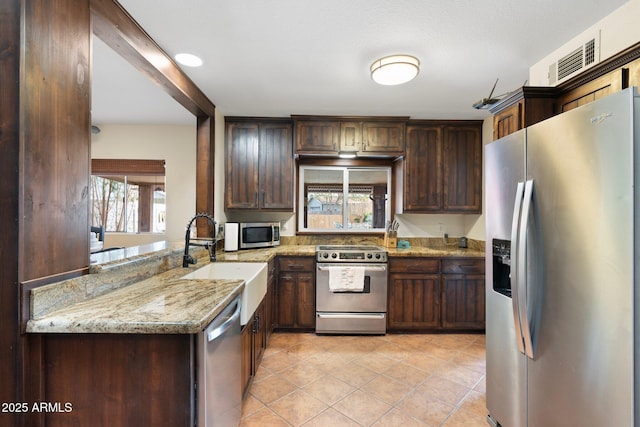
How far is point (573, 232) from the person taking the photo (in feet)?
3.84

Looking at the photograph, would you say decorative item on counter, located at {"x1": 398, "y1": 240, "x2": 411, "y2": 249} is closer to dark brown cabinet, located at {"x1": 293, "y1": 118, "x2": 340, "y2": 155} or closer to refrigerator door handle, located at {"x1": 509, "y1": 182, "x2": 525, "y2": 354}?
dark brown cabinet, located at {"x1": 293, "y1": 118, "x2": 340, "y2": 155}

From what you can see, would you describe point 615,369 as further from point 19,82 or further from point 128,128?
point 128,128

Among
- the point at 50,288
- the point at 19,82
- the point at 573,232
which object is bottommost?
the point at 50,288

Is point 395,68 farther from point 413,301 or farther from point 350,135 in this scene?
point 413,301

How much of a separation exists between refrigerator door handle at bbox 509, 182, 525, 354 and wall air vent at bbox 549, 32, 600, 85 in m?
0.98

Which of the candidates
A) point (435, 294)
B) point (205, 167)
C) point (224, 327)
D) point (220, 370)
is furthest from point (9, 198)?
point (435, 294)

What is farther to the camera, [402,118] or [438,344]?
[402,118]

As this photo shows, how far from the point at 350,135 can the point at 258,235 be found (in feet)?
5.28

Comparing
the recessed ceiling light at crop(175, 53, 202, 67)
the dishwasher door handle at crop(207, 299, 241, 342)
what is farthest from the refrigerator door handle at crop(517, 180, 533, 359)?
the recessed ceiling light at crop(175, 53, 202, 67)

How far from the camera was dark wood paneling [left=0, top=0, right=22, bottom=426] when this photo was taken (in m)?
1.02

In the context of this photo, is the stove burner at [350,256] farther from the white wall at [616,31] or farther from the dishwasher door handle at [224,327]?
the white wall at [616,31]

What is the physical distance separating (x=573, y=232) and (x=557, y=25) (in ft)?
4.40

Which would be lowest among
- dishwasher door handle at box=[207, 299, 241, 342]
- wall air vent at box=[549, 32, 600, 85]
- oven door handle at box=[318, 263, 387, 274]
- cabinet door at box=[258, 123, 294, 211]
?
oven door handle at box=[318, 263, 387, 274]

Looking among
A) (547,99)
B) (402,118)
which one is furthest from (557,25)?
(402,118)
